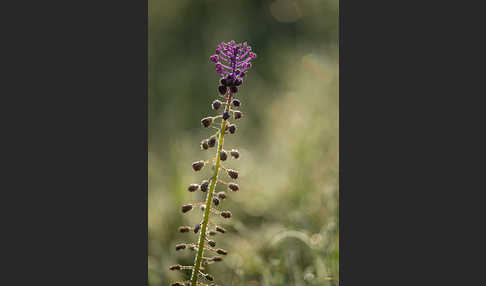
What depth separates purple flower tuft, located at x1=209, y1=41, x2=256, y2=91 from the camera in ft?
7.62

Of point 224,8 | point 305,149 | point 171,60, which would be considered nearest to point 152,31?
point 171,60

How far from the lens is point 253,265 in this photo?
3.55 metres

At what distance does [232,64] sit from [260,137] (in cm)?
384

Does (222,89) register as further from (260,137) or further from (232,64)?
(260,137)

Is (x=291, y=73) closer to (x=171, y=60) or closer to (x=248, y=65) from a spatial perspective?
(x=171, y=60)

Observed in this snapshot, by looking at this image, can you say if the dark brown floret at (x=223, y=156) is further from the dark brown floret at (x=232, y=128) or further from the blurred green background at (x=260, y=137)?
the blurred green background at (x=260, y=137)

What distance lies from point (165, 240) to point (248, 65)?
7.77 ft

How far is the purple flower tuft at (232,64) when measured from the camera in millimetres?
2322

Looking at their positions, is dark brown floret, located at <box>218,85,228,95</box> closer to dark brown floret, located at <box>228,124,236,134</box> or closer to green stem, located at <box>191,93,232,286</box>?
green stem, located at <box>191,93,232,286</box>

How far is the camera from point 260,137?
6.16 meters

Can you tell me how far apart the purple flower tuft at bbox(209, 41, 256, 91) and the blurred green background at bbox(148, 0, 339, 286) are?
1.45 m

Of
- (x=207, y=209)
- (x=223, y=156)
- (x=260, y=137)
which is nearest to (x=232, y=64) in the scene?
(x=223, y=156)

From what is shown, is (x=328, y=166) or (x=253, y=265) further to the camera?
(x=328, y=166)

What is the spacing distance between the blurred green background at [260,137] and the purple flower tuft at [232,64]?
145 centimetres
